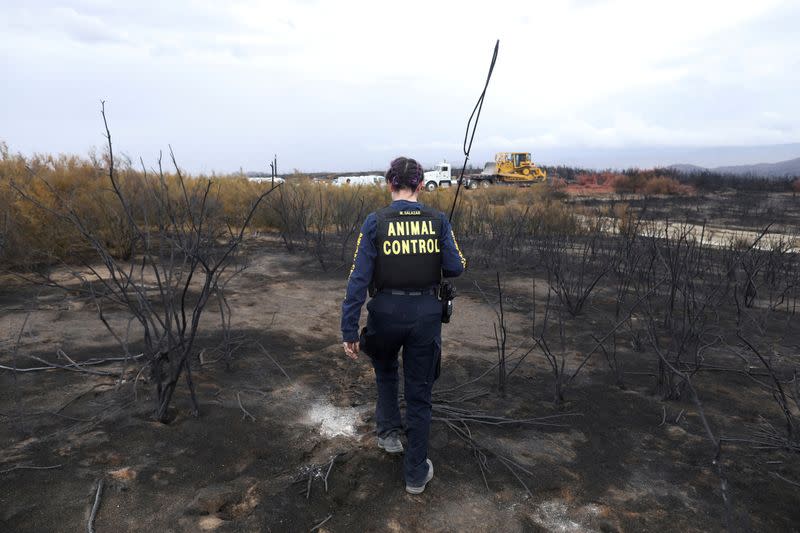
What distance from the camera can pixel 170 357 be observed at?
2896mm

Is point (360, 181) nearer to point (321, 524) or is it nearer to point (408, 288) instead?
point (408, 288)

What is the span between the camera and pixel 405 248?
237 centimetres

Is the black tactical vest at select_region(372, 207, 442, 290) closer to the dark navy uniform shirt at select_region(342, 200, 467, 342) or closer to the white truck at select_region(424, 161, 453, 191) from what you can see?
the dark navy uniform shirt at select_region(342, 200, 467, 342)

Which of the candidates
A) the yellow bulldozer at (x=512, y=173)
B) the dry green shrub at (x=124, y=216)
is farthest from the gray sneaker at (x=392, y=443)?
the yellow bulldozer at (x=512, y=173)

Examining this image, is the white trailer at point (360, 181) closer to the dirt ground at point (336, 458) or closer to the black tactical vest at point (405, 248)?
the dirt ground at point (336, 458)

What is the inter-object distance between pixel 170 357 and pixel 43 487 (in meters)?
0.85

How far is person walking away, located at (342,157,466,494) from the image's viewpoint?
2.37m

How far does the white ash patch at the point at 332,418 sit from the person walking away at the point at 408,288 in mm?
727

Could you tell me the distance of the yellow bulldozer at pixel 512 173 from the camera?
30.9 meters

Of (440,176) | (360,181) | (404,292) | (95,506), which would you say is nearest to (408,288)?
(404,292)

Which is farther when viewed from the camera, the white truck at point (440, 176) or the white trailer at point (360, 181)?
the white truck at point (440, 176)

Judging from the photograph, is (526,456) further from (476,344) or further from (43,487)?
(43,487)

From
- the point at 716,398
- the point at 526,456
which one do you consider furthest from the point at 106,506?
the point at 716,398

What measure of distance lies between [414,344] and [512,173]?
99.2 ft
